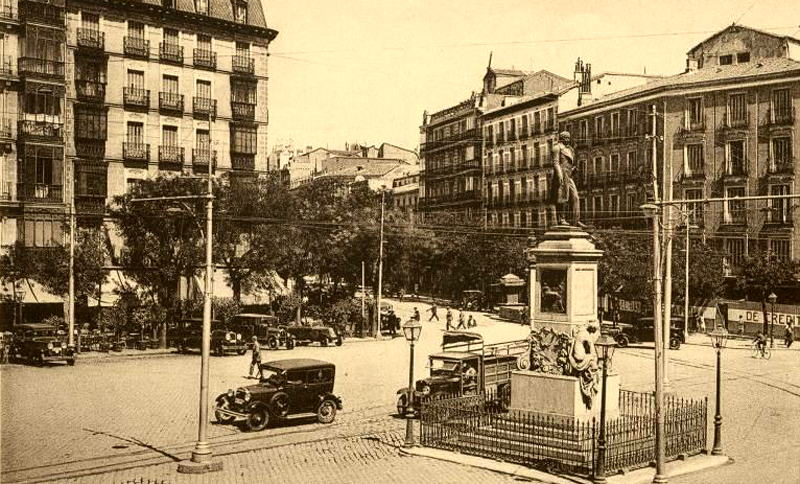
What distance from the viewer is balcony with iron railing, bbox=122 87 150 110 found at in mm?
45156

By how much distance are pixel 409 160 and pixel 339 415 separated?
9812cm

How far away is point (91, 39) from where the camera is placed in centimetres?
4416

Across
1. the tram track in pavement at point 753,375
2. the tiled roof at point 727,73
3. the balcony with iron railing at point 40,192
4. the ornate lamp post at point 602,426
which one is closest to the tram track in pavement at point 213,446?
the ornate lamp post at point 602,426

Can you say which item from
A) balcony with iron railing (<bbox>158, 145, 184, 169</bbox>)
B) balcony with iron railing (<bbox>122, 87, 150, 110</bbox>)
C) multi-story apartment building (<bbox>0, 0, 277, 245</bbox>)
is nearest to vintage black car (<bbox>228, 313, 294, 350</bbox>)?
multi-story apartment building (<bbox>0, 0, 277, 245</bbox>)

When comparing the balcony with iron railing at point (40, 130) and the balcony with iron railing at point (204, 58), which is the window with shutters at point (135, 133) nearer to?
the balcony with iron railing at point (204, 58)

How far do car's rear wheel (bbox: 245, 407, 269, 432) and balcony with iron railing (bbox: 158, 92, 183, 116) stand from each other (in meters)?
28.8

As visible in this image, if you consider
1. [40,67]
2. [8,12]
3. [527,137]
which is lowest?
[40,67]

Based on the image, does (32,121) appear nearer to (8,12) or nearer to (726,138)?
(8,12)

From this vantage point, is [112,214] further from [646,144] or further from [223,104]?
[646,144]

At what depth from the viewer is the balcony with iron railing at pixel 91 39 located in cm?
4400

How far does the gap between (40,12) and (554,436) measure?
3109 centimetres

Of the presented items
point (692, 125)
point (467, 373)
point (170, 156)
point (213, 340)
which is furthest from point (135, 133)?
point (692, 125)

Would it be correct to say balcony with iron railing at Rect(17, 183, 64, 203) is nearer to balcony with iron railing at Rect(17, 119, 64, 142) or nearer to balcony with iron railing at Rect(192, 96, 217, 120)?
balcony with iron railing at Rect(17, 119, 64, 142)

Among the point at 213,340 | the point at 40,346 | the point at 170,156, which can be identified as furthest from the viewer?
the point at 170,156
